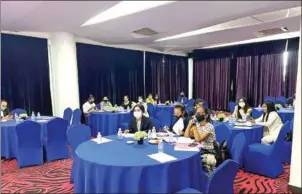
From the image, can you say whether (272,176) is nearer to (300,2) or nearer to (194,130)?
(194,130)

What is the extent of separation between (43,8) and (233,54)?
8290 mm

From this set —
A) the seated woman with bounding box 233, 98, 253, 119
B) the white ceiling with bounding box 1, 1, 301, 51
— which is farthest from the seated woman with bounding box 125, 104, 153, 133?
the seated woman with bounding box 233, 98, 253, 119

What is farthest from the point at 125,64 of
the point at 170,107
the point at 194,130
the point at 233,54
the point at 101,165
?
the point at 101,165

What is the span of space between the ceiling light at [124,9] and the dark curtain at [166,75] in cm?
539

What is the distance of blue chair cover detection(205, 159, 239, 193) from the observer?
5.58 ft

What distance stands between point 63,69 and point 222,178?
5985mm

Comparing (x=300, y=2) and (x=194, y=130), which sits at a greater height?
(x=300, y=2)

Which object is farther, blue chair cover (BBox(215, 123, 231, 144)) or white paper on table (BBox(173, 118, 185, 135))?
white paper on table (BBox(173, 118, 185, 135))

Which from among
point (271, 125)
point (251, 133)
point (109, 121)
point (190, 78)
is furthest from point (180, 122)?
point (190, 78)

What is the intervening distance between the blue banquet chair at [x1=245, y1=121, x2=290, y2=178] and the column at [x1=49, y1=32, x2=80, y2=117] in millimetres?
4976

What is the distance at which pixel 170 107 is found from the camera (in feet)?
27.5

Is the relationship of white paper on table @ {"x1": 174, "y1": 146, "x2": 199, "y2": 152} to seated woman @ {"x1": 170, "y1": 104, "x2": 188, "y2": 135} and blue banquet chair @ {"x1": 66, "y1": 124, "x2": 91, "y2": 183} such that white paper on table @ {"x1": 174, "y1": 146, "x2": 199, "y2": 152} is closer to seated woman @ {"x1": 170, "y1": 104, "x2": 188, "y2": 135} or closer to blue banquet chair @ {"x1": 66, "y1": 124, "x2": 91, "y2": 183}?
seated woman @ {"x1": 170, "y1": 104, "x2": 188, "y2": 135}

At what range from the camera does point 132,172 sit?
2.24 meters

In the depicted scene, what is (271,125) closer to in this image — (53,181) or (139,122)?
(139,122)
